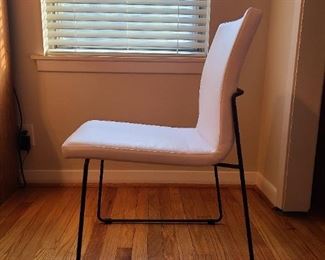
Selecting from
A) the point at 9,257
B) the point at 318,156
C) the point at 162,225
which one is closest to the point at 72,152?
the point at 9,257

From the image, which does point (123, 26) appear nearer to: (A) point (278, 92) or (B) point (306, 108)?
(A) point (278, 92)

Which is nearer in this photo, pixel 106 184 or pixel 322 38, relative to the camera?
pixel 322 38

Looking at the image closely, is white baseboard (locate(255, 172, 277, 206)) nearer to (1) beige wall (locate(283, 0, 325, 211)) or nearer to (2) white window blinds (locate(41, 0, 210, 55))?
(1) beige wall (locate(283, 0, 325, 211))

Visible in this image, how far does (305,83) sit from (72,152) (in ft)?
3.57

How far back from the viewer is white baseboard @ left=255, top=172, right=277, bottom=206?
1771 mm

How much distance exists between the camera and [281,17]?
69.1 inches

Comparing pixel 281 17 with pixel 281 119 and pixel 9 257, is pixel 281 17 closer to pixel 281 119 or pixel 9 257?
pixel 281 119

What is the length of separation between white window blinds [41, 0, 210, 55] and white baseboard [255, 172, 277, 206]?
81cm

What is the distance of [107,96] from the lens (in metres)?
1.97

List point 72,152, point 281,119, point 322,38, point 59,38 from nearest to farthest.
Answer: point 72,152 → point 322,38 → point 281,119 → point 59,38

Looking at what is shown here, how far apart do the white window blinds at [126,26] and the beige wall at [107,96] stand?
3.5 inches

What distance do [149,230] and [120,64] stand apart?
924 millimetres

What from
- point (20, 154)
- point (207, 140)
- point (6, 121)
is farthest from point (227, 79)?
point (20, 154)

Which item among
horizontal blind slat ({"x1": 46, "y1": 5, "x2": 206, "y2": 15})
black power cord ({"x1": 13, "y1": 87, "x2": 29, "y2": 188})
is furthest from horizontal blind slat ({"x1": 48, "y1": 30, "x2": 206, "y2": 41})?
black power cord ({"x1": 13, "y1": 87, "x2": 29, "y2": 188})
